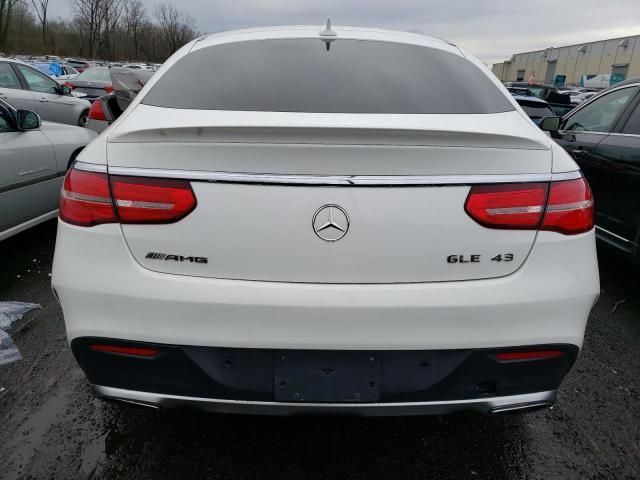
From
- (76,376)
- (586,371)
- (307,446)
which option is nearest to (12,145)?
(76,376)

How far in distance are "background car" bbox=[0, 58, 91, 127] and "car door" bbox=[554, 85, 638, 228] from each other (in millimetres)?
7836

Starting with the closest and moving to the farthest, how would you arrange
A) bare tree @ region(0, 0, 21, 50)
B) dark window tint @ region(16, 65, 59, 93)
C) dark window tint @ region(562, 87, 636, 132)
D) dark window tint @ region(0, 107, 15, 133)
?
1. dark window tint @ region(0, 107, 15, 133)
2. dark window tint @ region(562, 87, 636, 132)
3. dark window tint @ region(16, 65, 59, 93)
4. bare tree @ region(0, 0, 21, 50)

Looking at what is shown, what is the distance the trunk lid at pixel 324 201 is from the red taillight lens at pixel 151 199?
0.02 metres

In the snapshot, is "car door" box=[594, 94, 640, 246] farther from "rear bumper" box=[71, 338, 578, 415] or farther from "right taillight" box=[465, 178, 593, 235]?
"rear bumper" box=[71, 338, 578, 415]

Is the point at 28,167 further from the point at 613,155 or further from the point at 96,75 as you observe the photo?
the point at 96,75

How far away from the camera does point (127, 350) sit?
171cm

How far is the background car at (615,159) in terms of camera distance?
377cm

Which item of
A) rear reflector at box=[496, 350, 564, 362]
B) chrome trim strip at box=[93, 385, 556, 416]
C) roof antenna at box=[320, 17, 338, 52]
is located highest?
roof antenna at box=[320, 17, 338, 52]

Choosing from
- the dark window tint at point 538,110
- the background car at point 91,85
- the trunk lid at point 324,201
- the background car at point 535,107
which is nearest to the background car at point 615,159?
the trunk lid at point 324,201

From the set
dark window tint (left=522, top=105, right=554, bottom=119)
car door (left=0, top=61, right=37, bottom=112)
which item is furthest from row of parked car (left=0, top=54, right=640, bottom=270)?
dark window tint (left=522, top=105, right=554, bottom=119)

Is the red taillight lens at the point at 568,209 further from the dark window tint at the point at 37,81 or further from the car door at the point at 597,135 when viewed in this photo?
the dark window tint at the point at 37,81

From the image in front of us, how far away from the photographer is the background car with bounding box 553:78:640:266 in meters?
3.77

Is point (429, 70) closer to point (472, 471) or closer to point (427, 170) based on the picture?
point (427, 170)

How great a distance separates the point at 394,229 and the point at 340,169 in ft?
0.79
